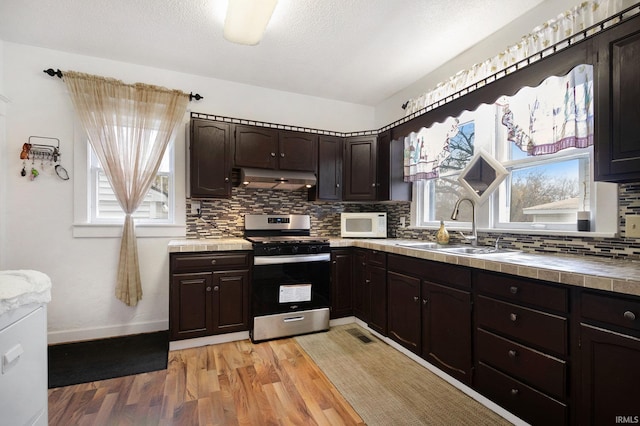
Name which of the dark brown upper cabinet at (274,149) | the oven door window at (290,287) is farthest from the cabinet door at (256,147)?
the oven door window at (290,287)

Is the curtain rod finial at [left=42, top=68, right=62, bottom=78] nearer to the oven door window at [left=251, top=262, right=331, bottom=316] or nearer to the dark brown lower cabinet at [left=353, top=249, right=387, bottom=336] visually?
the oven door window at [left=251, top=262, right=331, bottom=316]

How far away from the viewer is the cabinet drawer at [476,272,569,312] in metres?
1.34

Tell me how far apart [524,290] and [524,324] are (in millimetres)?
174

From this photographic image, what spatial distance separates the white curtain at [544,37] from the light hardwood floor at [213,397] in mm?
2459

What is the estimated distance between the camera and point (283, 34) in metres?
2.37

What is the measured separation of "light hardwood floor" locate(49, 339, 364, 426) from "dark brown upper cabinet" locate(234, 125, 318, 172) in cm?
184

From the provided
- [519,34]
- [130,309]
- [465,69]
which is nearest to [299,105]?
[465,69]

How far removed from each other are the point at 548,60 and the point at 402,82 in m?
1.71

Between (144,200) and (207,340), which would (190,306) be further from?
(144,200)

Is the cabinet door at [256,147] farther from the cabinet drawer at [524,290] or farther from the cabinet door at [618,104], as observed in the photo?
the cabinet door at [618,104]

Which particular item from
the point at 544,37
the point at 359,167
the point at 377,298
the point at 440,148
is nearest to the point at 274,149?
the point at 359,167

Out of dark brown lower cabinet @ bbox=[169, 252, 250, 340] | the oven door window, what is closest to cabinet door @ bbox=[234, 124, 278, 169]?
dark brown lower cabinet @ bbox=[169, 252, 250, 340]

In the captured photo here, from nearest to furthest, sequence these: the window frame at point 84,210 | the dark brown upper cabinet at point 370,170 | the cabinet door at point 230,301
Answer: the cabinet door at point 230,301, the window frame at point 84,210, the dark brown upper cabinet at point 370,170

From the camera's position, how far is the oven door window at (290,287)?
2.66 meters
